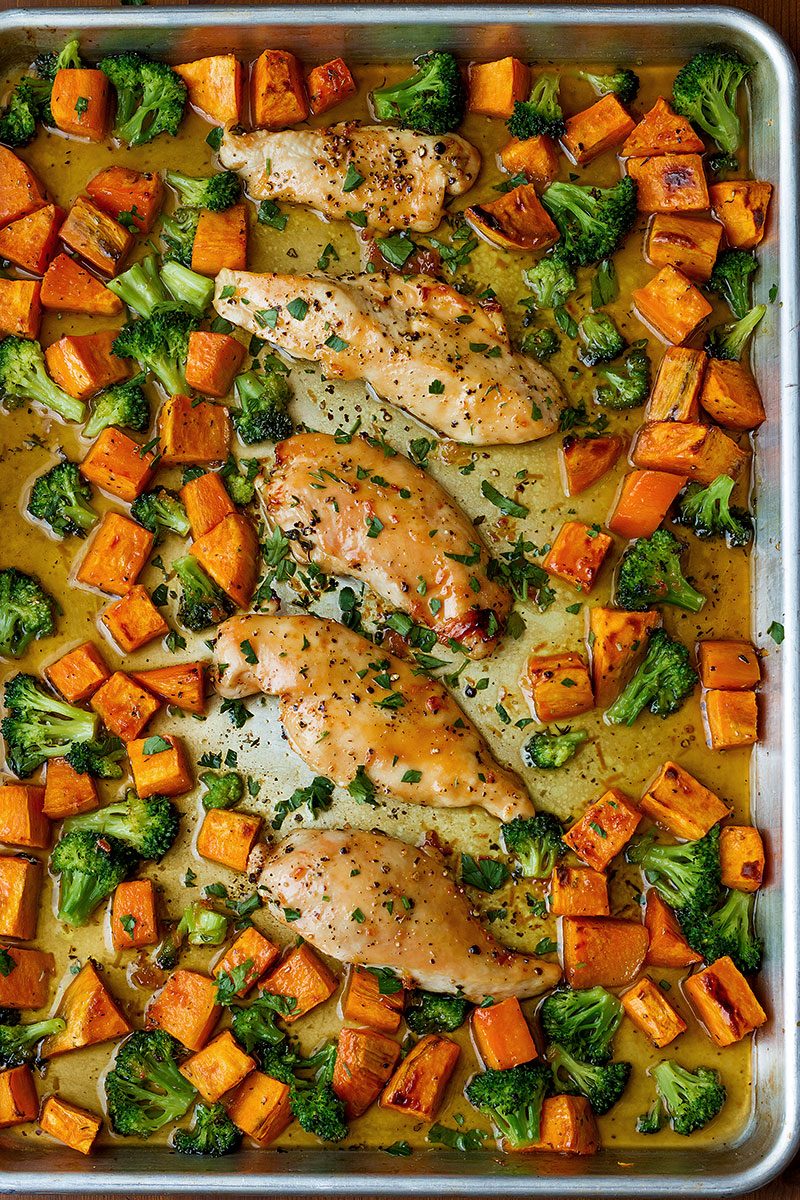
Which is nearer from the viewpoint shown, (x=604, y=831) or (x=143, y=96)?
(x=604, y=831)

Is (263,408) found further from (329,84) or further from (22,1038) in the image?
(22,1038)

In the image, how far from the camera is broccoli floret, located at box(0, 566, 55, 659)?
13.2 ft

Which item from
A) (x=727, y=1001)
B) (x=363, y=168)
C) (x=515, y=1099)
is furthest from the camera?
(x=363, y=168)

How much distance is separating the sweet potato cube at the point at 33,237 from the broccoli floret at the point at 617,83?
7.07 feet

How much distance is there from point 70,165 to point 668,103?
2.38m

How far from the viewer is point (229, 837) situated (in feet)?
13.0

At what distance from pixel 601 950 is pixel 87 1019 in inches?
74.9

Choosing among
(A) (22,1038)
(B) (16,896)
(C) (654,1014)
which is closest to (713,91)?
(C) (654,1014)

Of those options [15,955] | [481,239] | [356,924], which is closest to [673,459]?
[481,239]

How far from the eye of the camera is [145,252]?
4.22 meters

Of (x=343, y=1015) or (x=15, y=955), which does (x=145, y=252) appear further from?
(x=343, y=1015)

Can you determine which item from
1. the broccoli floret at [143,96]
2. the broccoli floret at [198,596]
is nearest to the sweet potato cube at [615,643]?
the broccoli floret at [198,596]

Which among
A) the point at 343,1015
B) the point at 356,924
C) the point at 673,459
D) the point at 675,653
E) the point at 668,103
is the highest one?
the point at 668,103

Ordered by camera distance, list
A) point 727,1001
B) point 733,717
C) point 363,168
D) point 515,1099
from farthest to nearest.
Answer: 1. point 363,168
2. point 733,717
3. point 727,1001
4. point 515,1099
